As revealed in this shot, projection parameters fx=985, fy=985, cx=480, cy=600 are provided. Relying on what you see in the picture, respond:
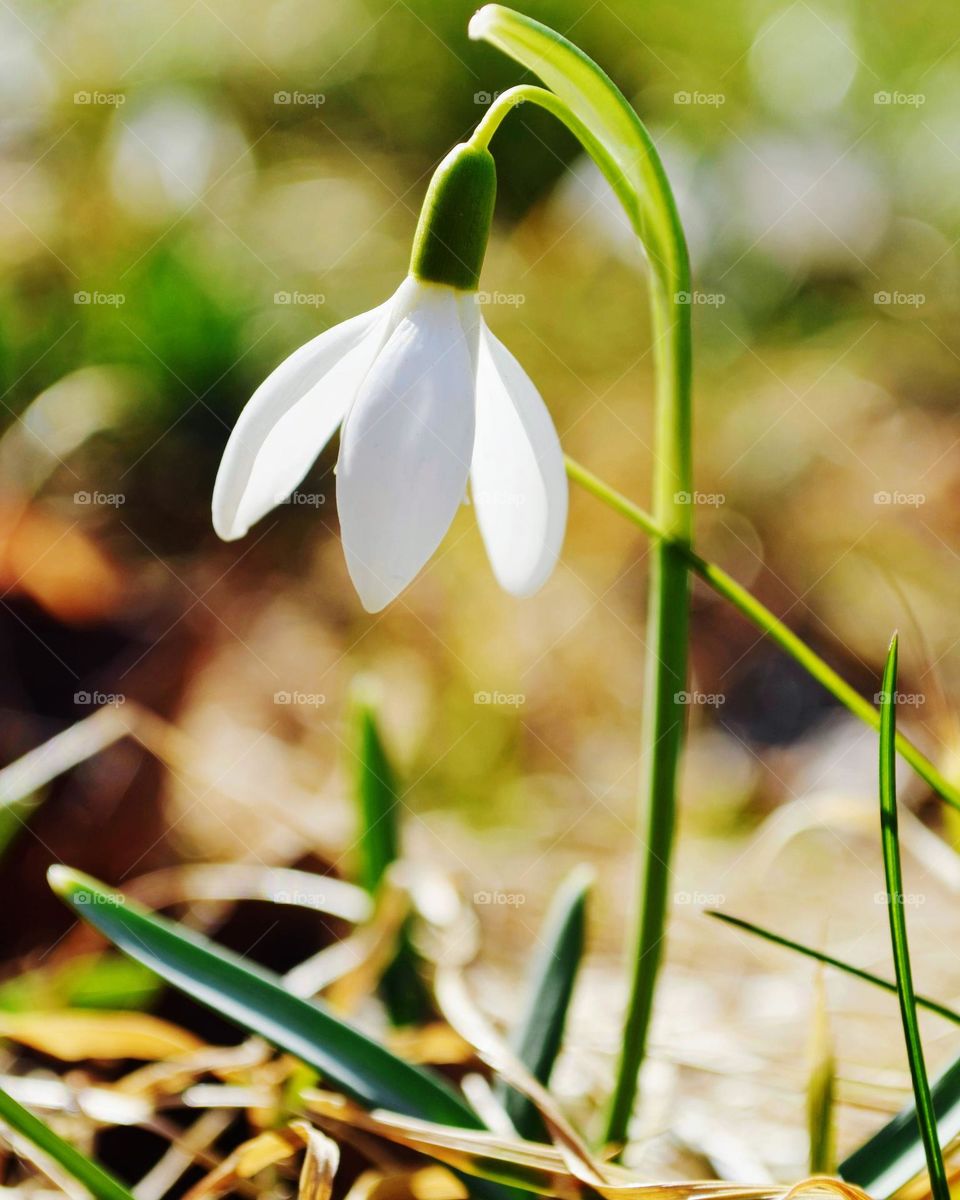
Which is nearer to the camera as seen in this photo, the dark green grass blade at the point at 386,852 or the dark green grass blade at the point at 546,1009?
the dark green grass blade at the point at 546,1009

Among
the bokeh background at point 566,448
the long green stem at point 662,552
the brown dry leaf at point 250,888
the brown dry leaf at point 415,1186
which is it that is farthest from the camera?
the bokeh background at point 566,448

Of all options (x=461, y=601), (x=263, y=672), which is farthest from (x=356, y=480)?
(x=461, y=601)

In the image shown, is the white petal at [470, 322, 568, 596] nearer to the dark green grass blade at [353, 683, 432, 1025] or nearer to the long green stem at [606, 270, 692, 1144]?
the long green stem at [606, 270, 692, 1144]

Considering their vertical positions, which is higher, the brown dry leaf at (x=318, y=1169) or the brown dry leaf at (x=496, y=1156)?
the brown dry leaf at (x=496, y=1156)

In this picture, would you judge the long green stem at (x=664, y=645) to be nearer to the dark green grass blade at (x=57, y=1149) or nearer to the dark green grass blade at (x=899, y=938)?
the dark green grass blade at (x=899, y=938)

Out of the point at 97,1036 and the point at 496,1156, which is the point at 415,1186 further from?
the point at 97,1036

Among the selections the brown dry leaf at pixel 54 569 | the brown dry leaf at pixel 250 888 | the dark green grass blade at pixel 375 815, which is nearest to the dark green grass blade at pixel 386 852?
the dark green grass blade at pixel 375 815
